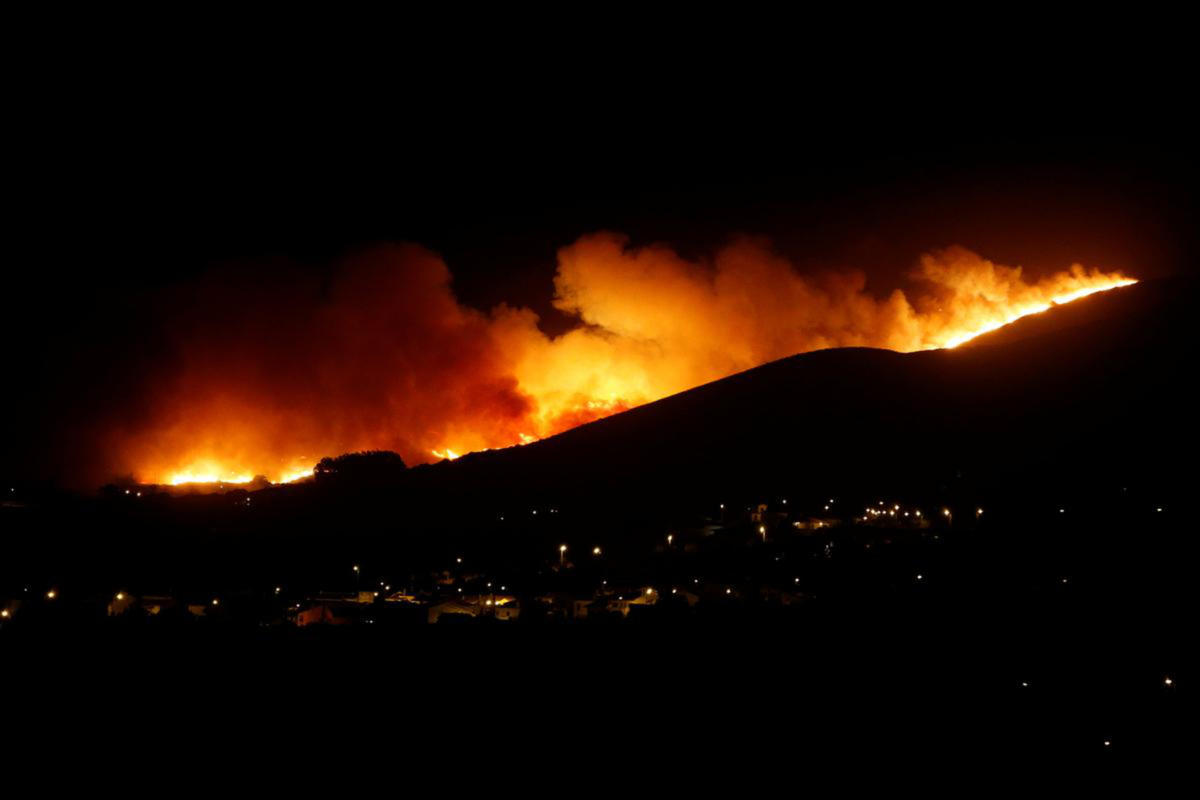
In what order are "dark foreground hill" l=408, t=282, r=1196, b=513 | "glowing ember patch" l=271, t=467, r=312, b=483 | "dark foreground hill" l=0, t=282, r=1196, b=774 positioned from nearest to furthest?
"dark foreground hill" l=0, t=282, r=1196, b=774 → "dark foreground hill" l=408, t=282, r=1196, b=513 → "glowing ember patch" l=271, t=467, r=312, b=483

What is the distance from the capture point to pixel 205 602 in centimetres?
2297

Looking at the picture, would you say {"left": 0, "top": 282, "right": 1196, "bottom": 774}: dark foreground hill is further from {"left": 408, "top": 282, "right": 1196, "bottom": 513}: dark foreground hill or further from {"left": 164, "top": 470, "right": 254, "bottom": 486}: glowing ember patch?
{"left": 164, "top": 470, "right": 254, "bottom": 486}: glowing ember patch

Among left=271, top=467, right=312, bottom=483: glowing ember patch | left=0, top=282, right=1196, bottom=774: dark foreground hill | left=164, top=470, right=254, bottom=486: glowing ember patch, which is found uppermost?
left=164, top=470, right=254, bottom=486: glowing ember patch

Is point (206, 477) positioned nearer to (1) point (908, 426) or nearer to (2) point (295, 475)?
(2) point (295, 475)

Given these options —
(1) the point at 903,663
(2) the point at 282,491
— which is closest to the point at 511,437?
(2) the point at 282,491

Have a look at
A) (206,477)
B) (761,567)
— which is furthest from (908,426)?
(206,477)

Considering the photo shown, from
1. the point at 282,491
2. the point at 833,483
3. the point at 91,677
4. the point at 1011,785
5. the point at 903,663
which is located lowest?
the point at 1011,785

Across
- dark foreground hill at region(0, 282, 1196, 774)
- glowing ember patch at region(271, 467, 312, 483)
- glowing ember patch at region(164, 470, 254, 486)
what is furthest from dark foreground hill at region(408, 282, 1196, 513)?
glowing ember patch at region(164, 470, 254, 486)

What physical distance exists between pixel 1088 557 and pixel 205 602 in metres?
22.6

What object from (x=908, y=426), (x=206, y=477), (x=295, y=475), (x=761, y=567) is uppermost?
(x=206, y=477)

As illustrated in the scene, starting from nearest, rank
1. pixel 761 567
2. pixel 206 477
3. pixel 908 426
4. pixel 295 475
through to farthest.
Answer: pixel 761 567 → pixel 908 426 → pixel 295 475 → pixel 206 477

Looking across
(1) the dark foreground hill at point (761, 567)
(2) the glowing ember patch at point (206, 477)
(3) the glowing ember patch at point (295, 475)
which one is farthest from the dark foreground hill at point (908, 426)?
(2) the glowing ember patch at point (206, 477)

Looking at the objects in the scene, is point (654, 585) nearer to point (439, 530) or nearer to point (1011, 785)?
point (1011, 785)

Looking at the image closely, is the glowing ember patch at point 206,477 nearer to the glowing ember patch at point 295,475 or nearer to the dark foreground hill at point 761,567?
the glowing ember patch at point 295,475
